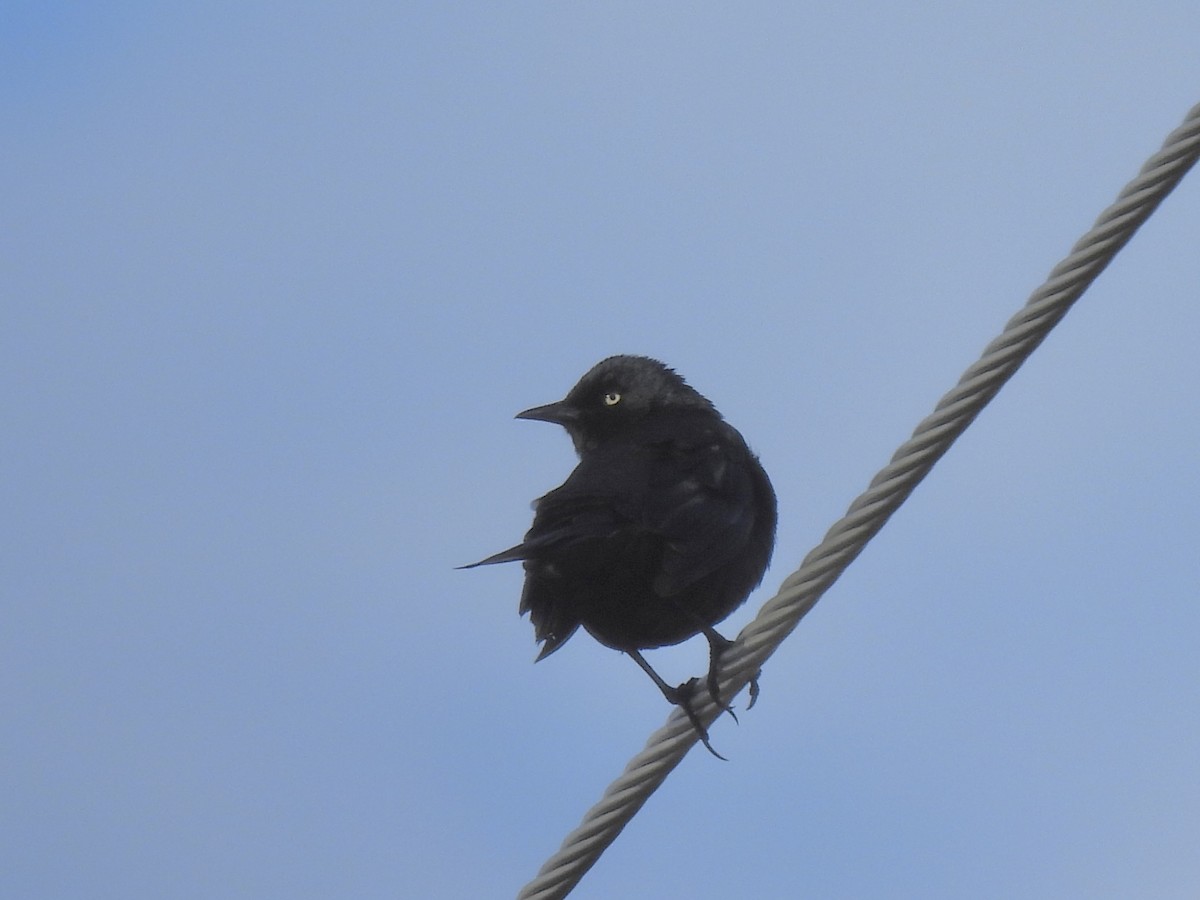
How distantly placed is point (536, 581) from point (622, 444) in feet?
3.24

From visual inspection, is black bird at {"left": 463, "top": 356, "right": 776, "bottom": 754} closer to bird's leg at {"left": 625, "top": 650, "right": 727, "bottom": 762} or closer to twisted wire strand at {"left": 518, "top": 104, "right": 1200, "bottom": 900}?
bird's leg at {"left": 625, "top": 650, "right": 727, "bottom": 762}

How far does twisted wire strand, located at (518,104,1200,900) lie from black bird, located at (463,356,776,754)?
753mm

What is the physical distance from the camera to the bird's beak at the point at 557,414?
778 cm

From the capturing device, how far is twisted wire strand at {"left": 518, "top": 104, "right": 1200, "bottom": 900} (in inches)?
123

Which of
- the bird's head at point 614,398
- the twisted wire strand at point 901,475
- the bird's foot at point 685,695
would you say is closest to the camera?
the twisted wire strand at point 901,475

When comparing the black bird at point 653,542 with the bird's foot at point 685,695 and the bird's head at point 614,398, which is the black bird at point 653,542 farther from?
the bird's head at point 614,398

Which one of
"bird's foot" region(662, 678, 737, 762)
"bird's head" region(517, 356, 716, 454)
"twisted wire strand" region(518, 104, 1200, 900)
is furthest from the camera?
"bird's head" region(517, 356, 716, 454)

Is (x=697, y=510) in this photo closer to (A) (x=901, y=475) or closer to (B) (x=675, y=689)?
(B) (x=675, y=689)

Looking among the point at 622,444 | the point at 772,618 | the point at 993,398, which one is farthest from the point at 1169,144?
the point at 622,444

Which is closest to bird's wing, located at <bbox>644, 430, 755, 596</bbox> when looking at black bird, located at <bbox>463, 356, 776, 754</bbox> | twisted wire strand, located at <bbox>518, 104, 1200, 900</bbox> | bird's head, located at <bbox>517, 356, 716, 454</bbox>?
black bird, located at <bbox>463, 356, 776, 754</bbox>

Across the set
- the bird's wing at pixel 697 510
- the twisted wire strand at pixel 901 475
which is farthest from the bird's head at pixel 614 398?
the twisted wire strand at pixel 901 475

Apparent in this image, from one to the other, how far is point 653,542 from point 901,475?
6.71ft

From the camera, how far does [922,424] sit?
3.27 metres

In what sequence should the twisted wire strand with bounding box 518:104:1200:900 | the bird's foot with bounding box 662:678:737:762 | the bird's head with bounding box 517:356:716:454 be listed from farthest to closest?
the bird's head with bounding box 517:356:716:454 → the bird's foot with bounding box 662:678:737:762 → the twisted wire strand with bounding box 518:104:1200:900
